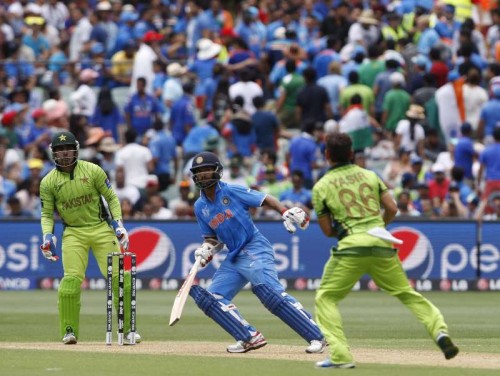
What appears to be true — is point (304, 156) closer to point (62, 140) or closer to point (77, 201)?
point (77, 201)

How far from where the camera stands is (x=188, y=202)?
25.1 meters

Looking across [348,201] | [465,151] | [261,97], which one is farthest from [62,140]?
[261,97]

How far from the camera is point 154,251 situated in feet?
80.0

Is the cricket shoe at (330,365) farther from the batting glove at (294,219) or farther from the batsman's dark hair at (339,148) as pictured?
the batsman's dark hair at (339,148)

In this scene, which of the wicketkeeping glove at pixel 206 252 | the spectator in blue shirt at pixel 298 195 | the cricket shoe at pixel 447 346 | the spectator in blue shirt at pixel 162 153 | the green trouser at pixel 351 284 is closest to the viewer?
the cricket shoe at pixel 447 346

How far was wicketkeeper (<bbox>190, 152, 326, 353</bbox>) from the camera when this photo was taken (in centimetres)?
1370

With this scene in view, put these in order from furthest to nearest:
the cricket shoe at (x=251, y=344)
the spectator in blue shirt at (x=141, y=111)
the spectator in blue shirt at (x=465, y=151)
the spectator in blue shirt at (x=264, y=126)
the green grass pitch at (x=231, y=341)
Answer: the spectator in blue shirt at (x=141, y=111) → the spectator in blue shirt at (x=264, y=126) → the spectator in blue shirt at (x=465, y=151) → the cricket shoe at (x=251, y=344) → the green grass pitch at (x=231, y=341)

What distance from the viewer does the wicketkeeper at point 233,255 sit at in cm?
1370

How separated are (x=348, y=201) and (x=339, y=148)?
452 millimetres

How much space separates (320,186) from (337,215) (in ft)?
0.94

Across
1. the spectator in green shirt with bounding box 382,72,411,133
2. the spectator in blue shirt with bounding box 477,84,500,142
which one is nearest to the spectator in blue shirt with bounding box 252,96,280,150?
the spectator in green shirt with bounding box 382,72,411,133

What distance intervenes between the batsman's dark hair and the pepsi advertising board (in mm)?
11599

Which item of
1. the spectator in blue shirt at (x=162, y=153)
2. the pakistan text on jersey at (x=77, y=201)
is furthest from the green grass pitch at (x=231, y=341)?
the spectator in blue shirt at (x=162, y=153)

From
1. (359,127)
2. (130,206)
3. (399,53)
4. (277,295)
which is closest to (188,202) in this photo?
(130,206)
